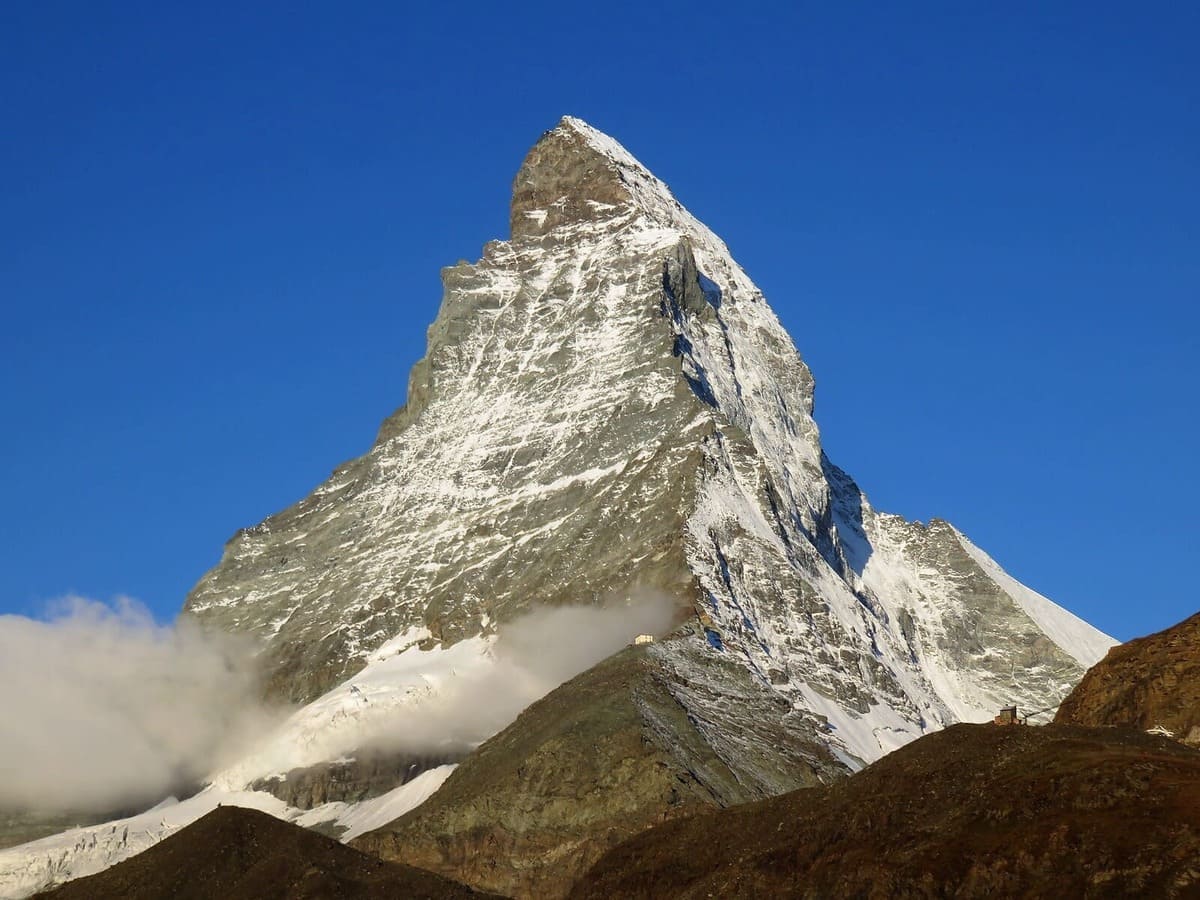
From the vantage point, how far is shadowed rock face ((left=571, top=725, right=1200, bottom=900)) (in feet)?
433

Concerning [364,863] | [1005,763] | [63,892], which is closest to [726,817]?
[364,863]

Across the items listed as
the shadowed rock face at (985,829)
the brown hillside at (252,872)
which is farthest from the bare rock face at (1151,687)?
the brown hillside at (252,872)

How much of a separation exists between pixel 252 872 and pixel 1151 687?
75.5 metres

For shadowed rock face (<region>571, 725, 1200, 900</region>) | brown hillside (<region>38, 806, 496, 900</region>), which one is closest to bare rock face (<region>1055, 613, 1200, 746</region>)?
shadowed rock face (<region>571, 725, 1200, 900</region>)

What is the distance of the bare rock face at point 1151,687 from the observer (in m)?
172

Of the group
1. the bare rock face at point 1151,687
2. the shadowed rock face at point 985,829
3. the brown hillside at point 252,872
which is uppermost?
the brown hillside at point 252,872

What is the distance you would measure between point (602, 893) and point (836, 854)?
38348 millimetres

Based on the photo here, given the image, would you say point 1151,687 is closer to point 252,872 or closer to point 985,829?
point 985,829

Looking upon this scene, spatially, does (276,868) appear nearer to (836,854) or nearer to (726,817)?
(726,817)

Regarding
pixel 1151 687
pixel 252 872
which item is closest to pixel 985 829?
pixel 1151 687

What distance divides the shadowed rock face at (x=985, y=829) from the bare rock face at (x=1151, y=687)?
1198cm

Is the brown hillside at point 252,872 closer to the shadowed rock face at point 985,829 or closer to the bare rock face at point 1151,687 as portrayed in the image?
the shadowed rock face at point 985,829

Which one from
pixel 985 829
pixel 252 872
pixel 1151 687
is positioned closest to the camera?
pixel 985 829

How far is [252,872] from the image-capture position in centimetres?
18588
